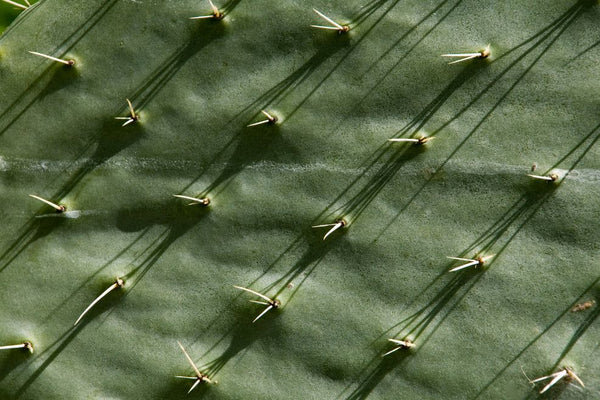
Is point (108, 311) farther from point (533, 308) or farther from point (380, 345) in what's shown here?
point (533, 308)

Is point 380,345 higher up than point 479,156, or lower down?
lower down

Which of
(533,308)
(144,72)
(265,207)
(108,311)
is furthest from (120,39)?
(533,308)

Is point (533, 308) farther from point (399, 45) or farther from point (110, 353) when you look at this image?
point (110, 353)

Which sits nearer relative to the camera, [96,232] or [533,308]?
[533,308]

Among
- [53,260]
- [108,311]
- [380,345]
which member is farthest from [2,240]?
[380,345]

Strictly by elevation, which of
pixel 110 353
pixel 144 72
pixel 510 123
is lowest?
pixel 110 353

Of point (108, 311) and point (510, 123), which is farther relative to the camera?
point (108, 311)
